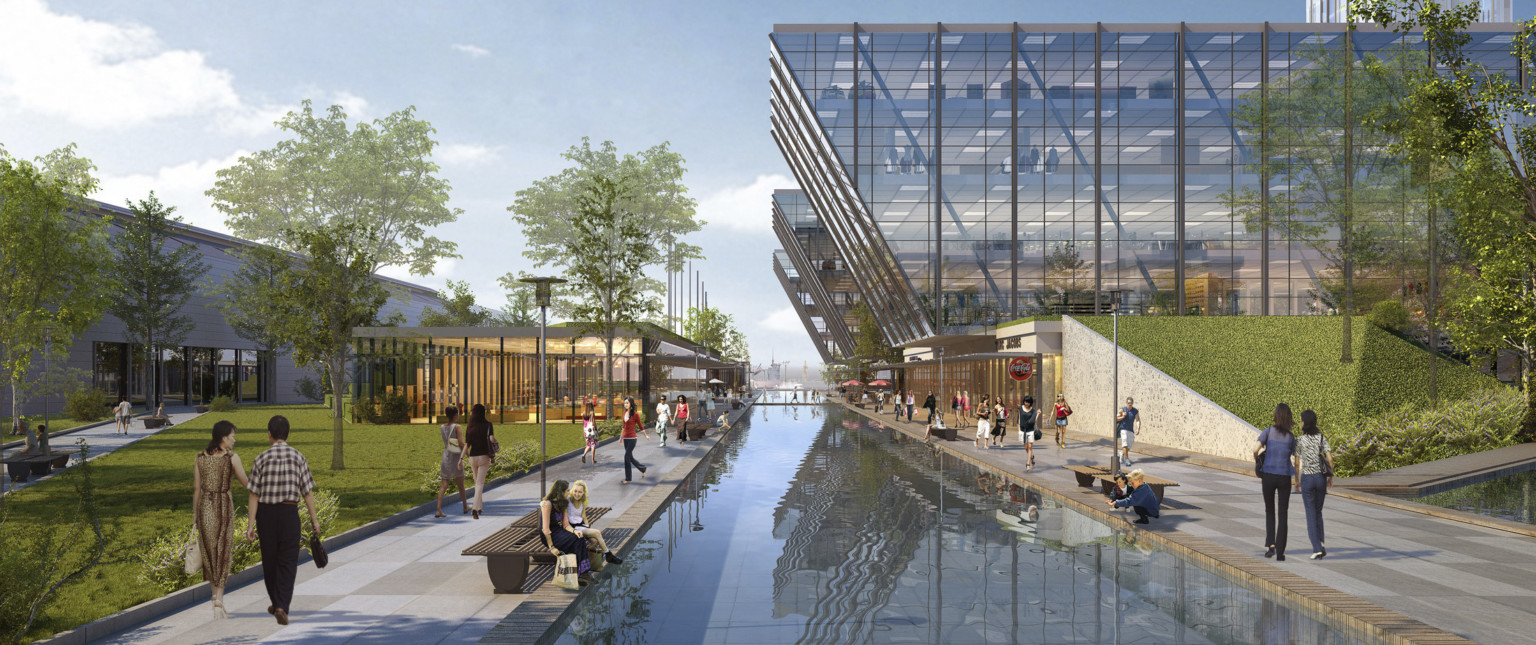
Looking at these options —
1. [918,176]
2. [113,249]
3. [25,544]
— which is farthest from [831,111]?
[113,249]

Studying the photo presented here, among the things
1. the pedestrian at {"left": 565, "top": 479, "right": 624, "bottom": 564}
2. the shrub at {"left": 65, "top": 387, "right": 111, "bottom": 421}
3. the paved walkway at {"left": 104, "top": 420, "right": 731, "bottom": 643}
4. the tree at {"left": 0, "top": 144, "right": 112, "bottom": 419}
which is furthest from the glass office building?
the shrub at {"left": 65, "top": 387, "right": 111, "bottom": 421}

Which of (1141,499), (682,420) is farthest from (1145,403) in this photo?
(1141,499)

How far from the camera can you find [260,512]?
24.7 feet

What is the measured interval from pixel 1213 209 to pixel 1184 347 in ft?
59.9

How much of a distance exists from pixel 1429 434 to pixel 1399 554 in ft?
44.1

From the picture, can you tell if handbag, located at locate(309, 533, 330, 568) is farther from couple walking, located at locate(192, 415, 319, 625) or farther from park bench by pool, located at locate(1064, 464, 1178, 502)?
park bench by pool, located at locate(1064, 464, 1178, 502)

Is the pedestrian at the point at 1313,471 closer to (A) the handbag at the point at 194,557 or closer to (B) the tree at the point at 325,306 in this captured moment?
(A) the handbag at the point at 194,557

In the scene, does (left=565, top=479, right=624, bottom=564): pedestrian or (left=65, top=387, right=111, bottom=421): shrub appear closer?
(left=565, top=479, right=624, bottom=564): pedestrian

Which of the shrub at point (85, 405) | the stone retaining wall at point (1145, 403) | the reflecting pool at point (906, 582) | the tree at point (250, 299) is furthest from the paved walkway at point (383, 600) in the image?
the shrub at point (85, 405)

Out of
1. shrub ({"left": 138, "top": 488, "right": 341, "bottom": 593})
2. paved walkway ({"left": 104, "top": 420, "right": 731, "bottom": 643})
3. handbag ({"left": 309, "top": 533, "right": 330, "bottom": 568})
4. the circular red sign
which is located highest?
the circular red sign

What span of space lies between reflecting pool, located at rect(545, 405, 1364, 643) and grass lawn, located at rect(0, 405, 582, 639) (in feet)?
16.3

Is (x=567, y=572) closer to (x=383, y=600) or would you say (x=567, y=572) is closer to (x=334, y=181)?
(x=383, y=600)

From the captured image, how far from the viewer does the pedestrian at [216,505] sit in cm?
739

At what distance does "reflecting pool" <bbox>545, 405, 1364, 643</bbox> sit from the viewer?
24.7 feet
